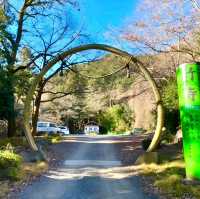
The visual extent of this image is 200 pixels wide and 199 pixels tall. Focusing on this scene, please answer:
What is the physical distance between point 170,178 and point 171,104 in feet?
38.2

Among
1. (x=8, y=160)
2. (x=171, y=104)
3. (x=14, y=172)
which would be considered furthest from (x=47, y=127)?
(x=14, y=172)

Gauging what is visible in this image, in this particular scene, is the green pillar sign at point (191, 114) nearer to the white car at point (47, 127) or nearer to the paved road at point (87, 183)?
the paved road at point (87, 183)

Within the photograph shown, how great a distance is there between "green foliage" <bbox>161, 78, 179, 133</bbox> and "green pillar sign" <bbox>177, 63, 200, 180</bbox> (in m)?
10.5

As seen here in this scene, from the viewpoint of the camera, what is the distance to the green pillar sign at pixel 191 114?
1195cm

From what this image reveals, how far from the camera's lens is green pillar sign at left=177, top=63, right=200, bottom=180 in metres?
11.9

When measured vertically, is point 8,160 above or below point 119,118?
below

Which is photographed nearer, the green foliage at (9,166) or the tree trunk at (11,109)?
→ the green foliage at (9,166)

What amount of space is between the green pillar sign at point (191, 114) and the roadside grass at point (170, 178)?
0.60 meters

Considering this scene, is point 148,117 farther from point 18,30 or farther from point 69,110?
point 18,30

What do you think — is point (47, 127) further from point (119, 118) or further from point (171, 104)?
point (171, 104)

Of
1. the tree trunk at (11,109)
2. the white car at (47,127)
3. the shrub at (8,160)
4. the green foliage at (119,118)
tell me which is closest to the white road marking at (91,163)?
the shrub at (8,160)

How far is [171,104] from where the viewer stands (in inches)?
920

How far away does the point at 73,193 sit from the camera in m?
10.9

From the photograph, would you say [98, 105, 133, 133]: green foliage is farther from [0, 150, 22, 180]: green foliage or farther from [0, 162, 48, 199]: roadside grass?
[0, 150, 22, 180]: green foliage
